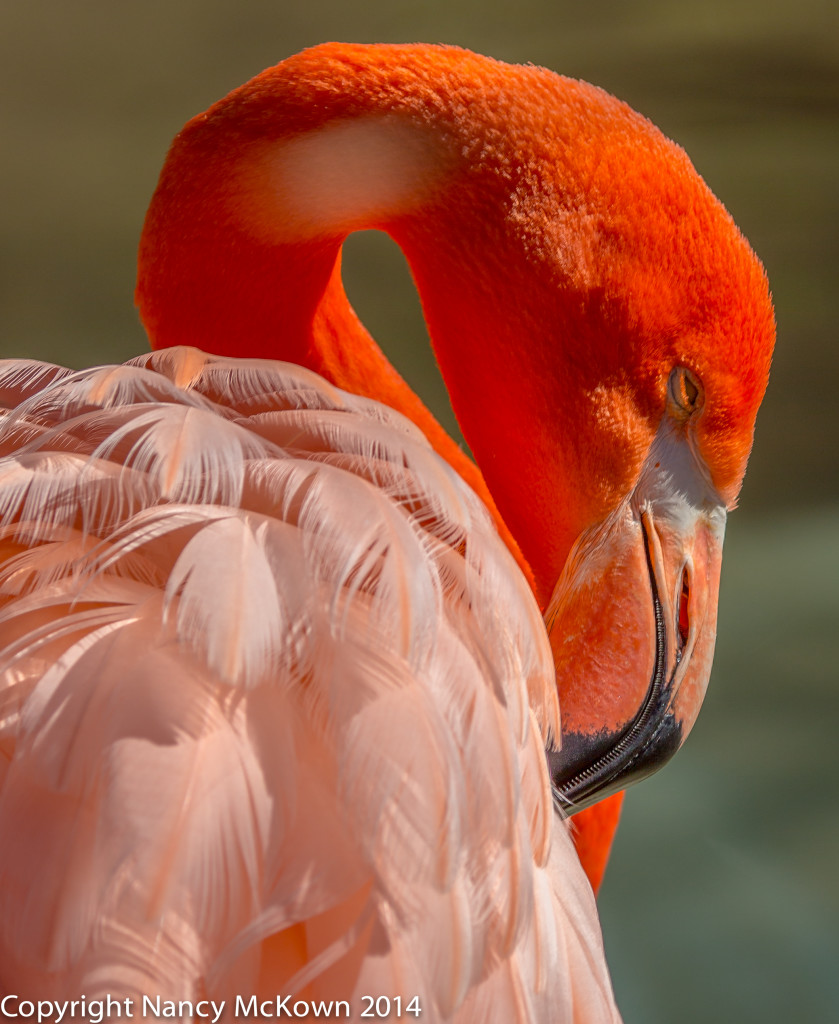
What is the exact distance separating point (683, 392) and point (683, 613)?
0.14 metres

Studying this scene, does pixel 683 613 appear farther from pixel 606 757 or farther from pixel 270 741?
pixel 270 741

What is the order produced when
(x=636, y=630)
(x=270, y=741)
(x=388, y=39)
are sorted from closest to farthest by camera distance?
1. (x=270, y=741)
2. (x=636, y=630)
3. (x=388, y=39)

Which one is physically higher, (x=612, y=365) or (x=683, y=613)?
(x=612, y=365)

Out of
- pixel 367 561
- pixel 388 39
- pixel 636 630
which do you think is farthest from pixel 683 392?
pixel 388 39

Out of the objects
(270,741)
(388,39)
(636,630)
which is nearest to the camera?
(270,741)

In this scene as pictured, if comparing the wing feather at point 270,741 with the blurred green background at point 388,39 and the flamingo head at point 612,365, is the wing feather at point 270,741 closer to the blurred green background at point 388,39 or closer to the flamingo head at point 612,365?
the flamingo head at point 612,365

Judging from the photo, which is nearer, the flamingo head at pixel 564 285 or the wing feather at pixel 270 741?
the wing feather at pixel 270 741

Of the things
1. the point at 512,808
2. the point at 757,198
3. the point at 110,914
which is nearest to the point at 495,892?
the point at 512,808

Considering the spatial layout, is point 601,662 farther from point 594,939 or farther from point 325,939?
point 325,939

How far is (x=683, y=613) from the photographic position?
68 centimetres

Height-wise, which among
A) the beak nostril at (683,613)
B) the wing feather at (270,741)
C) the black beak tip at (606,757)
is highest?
the wing feather at (270,741)

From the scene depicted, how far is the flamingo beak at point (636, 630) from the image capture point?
2.14 ft

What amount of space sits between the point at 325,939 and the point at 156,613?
0.15m

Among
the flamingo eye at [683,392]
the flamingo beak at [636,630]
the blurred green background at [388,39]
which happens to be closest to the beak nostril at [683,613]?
the flamingo beak at [636,630]
